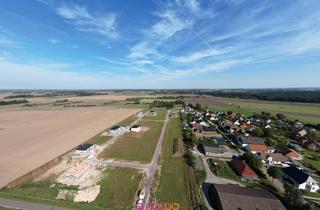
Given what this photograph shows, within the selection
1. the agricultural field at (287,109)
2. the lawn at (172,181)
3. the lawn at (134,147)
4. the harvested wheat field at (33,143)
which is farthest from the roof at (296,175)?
the agricultural field at (287,109)

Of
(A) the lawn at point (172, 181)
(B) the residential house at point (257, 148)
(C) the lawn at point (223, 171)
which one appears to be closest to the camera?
(A) the lawn at point (172, 181)

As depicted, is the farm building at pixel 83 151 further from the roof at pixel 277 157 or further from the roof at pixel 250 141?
the roof at pixel 250 141

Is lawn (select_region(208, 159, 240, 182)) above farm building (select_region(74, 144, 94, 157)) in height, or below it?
below

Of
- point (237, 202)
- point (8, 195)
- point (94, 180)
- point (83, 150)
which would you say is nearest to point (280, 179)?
point (237, 202)

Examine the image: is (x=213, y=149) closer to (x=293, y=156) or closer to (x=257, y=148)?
(x=257, y=148)

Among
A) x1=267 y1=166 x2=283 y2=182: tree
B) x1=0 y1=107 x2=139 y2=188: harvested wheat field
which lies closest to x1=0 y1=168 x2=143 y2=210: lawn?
x1=0 y1=107 x2=139 y2=188: harvested wheat field

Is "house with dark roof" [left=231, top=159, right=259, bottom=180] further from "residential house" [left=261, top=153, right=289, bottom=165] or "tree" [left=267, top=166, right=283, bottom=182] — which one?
"residential house" [left=261, top=153, right=289, bottom=165]
